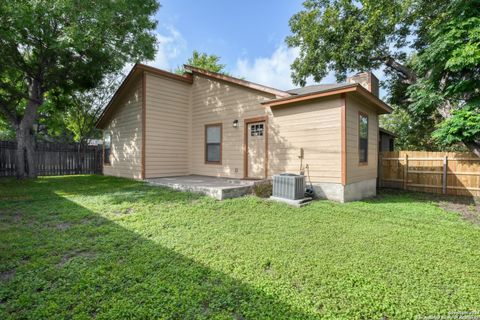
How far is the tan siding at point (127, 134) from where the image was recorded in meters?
9.23

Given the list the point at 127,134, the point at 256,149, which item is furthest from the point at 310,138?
the point at 127,134

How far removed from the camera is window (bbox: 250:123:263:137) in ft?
26.9

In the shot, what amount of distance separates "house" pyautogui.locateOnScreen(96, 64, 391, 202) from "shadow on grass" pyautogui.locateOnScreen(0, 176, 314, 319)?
4919 millimetres

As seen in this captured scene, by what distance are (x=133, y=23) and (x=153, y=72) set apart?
3003 millimetres

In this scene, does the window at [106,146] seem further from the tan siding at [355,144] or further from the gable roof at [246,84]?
the tan siding at [355,144]

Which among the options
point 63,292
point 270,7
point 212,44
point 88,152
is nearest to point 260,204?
point 63,292

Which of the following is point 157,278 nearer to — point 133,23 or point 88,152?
point 133,23

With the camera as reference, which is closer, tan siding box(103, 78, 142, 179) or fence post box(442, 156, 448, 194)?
fence post box(442, 156, 448, 194)

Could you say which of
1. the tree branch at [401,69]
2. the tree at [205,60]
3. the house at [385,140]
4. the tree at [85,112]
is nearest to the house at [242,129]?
the house at [385,140]

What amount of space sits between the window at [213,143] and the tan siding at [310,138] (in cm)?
234

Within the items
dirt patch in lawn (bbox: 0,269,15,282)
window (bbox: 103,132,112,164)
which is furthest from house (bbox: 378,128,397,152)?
window (bbox: 103,132,112,164)

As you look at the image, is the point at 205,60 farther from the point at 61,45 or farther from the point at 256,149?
the point at 256,149

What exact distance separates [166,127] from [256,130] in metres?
3.73

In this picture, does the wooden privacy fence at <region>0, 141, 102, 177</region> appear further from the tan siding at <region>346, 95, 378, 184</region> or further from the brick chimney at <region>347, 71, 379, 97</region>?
the brick chimney at <region>347, 71, 379, 97</region>
